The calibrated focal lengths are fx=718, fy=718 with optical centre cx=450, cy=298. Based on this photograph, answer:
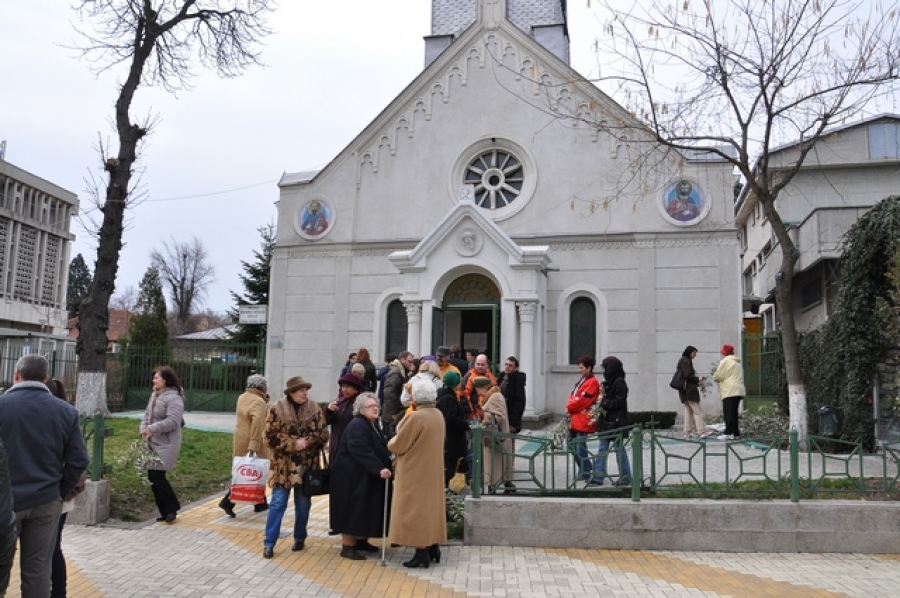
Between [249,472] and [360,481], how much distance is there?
4.82ft

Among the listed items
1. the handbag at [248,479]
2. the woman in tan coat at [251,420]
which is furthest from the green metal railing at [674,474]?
the woman in tan coat at [251,420]

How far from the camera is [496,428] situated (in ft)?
28.8

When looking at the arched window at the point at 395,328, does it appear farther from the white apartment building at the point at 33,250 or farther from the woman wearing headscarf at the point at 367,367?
the white apartment building at the point at 33,250

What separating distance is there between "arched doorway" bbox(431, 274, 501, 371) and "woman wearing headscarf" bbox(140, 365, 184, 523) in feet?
33.6

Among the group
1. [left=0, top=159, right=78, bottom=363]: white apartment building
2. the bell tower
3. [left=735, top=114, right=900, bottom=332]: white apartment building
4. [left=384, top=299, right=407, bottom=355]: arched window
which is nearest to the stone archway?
[left=384, top=299, right=407, bottom=355]: arched window

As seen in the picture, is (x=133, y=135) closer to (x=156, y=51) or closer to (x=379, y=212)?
(x=156, y=51)

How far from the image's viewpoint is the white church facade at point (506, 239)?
18.4m

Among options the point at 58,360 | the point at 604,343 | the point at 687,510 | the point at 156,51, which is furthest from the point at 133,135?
the point at 687,510

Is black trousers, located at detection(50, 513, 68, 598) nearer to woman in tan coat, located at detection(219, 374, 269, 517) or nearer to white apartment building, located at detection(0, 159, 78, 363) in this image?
woman in tan coat, located at detection(219, 374, 269, 517)

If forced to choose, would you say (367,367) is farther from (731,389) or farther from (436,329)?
(731,389)

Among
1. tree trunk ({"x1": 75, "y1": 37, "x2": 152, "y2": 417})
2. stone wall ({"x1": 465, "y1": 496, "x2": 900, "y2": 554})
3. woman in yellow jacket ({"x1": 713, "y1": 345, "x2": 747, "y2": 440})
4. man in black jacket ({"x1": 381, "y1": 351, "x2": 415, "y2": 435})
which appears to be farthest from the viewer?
tree trunk ({"x1": 75, "y1": 37, "x2": 152, "y2": 417})

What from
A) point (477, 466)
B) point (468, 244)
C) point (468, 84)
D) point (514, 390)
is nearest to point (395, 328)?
point (468, 244)

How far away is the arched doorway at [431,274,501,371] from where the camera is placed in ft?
60.6

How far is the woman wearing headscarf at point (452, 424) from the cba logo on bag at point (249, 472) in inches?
80.9
